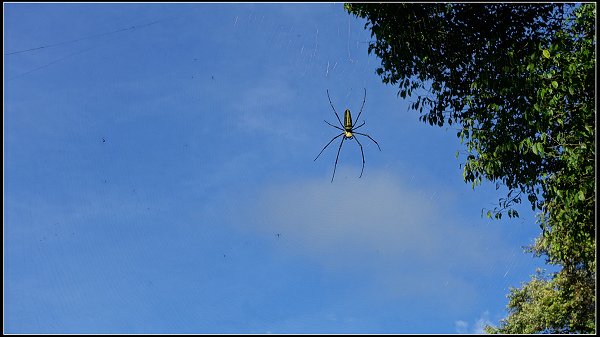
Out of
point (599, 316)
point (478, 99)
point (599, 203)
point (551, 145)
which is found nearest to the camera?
point (599, 316)

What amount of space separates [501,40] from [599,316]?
4367 millimetres

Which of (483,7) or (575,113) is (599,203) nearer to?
(575,113)

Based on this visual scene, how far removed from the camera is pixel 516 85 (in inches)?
313

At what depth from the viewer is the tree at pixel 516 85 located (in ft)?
25.5

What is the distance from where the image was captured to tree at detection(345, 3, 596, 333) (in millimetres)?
7785

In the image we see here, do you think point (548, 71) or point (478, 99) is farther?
point (478, 99)

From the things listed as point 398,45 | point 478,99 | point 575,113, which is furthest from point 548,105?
point 398,45

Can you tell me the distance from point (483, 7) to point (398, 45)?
1497 millimetres

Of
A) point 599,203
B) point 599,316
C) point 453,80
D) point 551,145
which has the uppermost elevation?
point 453,80

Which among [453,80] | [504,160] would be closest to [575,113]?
[504,160]

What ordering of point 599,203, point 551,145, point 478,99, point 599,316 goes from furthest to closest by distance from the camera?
→ point 478,99 → point 551,145 → point 599,203 → point 599,316

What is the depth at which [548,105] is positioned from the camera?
7.78 m

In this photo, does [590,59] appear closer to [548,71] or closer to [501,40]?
[548,71]

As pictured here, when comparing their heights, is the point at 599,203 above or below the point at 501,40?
below
